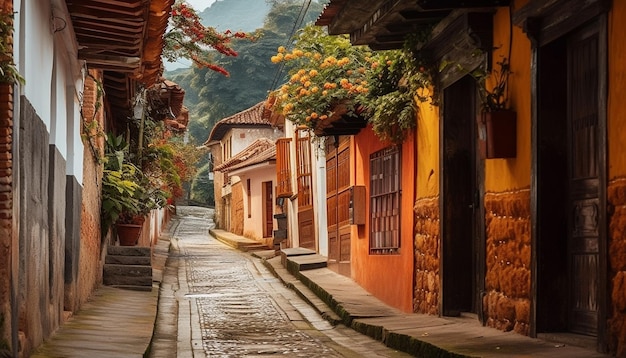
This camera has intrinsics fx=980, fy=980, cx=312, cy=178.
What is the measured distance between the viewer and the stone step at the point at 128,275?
16672mm

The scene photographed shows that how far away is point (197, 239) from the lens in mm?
42219

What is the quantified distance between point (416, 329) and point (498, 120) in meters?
2.67

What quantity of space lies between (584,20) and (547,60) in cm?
86

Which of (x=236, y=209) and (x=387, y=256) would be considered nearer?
(x=387, y=256)

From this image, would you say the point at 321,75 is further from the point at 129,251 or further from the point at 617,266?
the point at 617,266

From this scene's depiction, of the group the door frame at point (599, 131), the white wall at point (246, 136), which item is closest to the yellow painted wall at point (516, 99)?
the door frame at point (599, 131)

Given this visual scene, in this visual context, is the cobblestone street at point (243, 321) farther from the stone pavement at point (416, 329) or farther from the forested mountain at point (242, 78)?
the forested mountain at point (242, 78)

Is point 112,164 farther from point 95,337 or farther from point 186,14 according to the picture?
point 95,337

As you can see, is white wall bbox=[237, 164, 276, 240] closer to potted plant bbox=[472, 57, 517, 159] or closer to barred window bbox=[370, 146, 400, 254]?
barred window bbox=[370, 146, 400, 254]

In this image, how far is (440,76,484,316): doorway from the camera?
11.3m

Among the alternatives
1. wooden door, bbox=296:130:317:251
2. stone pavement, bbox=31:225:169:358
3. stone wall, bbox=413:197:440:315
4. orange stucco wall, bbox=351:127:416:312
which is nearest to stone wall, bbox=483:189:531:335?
stone wall, bbox=413:197:440:315

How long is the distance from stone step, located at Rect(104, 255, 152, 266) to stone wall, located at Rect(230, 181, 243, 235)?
2657cm

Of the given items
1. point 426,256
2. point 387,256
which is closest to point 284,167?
point 387,256

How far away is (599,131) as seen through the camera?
7.32 m
